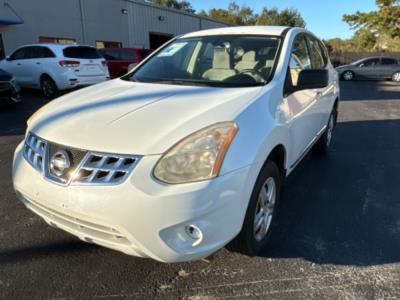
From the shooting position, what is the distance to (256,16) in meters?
68.0

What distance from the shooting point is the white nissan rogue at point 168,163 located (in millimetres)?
1896

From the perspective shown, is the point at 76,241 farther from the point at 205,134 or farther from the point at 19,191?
the point at 205,134

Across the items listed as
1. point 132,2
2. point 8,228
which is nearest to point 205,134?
point 8,228

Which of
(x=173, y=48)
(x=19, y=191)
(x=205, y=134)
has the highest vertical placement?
(x=173, y=48)

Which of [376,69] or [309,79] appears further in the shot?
[376,69]

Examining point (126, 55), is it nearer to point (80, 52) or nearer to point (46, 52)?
point (80, 52)

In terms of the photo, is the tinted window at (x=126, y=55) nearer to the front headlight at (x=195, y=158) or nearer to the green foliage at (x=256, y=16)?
the front headlight at (x=195, y=158)

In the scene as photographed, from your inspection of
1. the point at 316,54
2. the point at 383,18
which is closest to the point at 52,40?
the point at 316,54

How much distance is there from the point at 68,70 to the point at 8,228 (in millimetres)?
7371

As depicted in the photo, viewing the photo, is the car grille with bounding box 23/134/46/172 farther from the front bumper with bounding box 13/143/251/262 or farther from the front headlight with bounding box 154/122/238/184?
the front headlight with bounding box 154/122/238/184

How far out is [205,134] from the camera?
80.0 inches

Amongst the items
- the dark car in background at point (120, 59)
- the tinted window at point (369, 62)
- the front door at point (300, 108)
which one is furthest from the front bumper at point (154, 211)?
the tinted window at point (369, 62)

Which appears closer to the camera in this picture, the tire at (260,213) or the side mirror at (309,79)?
the tire at (260,213)

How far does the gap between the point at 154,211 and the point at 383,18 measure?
3627 cm
